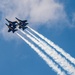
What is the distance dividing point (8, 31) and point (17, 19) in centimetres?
1067

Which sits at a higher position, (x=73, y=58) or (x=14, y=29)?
(x=14, y=29)

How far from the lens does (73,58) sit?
10838 centimetres

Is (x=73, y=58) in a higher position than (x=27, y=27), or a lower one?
lower

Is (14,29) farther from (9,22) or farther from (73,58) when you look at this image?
(73,58)

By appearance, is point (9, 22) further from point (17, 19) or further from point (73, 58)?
point (73, 58)

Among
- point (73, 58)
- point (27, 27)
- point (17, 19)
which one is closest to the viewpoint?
point (73, 58)

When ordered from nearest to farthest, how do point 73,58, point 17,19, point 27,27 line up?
point 73,58 < point 27,27 < point 17,19

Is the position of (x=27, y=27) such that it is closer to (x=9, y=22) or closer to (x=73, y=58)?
(x=9, y=22)

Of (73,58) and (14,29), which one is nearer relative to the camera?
(73,58)

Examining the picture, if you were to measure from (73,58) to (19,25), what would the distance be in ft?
165

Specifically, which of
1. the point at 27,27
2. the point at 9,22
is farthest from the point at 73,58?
the point at 9,22

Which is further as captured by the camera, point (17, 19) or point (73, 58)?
A: point (17, 19)

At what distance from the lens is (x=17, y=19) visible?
516 ft

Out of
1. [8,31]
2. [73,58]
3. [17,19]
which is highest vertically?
[17,19]
